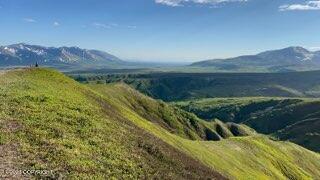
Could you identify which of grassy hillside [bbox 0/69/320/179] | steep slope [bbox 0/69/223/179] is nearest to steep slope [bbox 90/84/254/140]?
grassy hillside [bbox 0/69/320/179]

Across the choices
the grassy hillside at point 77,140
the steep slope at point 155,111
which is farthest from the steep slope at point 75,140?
the steep slope at point 155,111

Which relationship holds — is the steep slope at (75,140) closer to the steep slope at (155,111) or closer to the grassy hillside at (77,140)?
the grassy hillside at (77,140)

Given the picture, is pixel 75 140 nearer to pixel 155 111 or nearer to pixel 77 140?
pixel 77 140

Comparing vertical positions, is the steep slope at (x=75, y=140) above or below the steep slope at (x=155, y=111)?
above

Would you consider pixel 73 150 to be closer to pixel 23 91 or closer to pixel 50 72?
pixel 23 91

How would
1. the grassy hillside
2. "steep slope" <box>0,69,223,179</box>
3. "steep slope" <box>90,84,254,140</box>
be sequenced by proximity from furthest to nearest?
"steep slope" <box>90,84,254,140</box>
the grassy hillside
"steep slope" <box>0,69,223,179</box>

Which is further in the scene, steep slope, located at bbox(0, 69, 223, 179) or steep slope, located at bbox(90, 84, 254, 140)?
steep slope, located at bbox(90, 84, 254, 140)

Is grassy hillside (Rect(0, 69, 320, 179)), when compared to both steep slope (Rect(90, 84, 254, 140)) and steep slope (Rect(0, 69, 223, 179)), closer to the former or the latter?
steep slope (Rect(0, 69, 223, 179))

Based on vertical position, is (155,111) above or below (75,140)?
below

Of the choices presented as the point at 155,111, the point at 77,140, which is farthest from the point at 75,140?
the point at 155,111

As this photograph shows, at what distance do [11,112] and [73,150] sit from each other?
13.6 meters

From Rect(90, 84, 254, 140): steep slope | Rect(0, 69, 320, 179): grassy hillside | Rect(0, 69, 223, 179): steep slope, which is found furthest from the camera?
Rect(90, 84, 254, 140): steep slope

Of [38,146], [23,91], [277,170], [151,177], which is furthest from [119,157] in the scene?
[277,170]

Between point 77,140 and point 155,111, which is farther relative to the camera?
point 155,111
